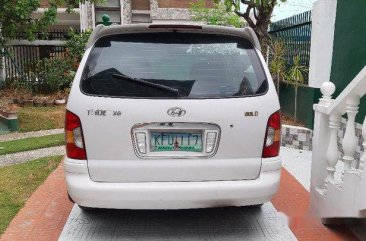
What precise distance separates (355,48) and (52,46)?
14325 millimetres

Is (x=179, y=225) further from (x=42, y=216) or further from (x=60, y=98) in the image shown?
(x=60, y=98)

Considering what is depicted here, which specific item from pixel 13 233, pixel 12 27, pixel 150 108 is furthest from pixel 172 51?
pixel 12 27

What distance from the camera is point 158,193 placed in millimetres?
3066

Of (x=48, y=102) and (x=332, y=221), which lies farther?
(x=48, y=102)

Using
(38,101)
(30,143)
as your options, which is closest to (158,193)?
(30,143)

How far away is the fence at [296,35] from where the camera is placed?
7.43 meters

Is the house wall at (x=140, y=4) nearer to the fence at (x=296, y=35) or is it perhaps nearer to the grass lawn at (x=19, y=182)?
the fence at (x=296, y=35)

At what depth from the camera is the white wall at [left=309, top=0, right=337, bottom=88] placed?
6.25 m

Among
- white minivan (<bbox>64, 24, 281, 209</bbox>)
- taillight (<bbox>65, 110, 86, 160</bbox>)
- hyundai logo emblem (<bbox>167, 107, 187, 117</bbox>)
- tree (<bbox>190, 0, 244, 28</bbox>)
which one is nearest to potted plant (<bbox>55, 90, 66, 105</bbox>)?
tree (<bbox>190, 0, 244, 28</bbox>)

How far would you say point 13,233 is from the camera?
144 inches

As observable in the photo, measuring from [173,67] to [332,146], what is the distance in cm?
156

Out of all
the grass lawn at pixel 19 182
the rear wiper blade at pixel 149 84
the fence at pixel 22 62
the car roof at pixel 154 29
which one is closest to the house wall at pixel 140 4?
the fence at pixel 22 62

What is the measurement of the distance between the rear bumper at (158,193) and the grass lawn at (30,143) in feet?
13.2

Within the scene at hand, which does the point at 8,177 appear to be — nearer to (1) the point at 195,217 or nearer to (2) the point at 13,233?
(2) the point at 13,233
